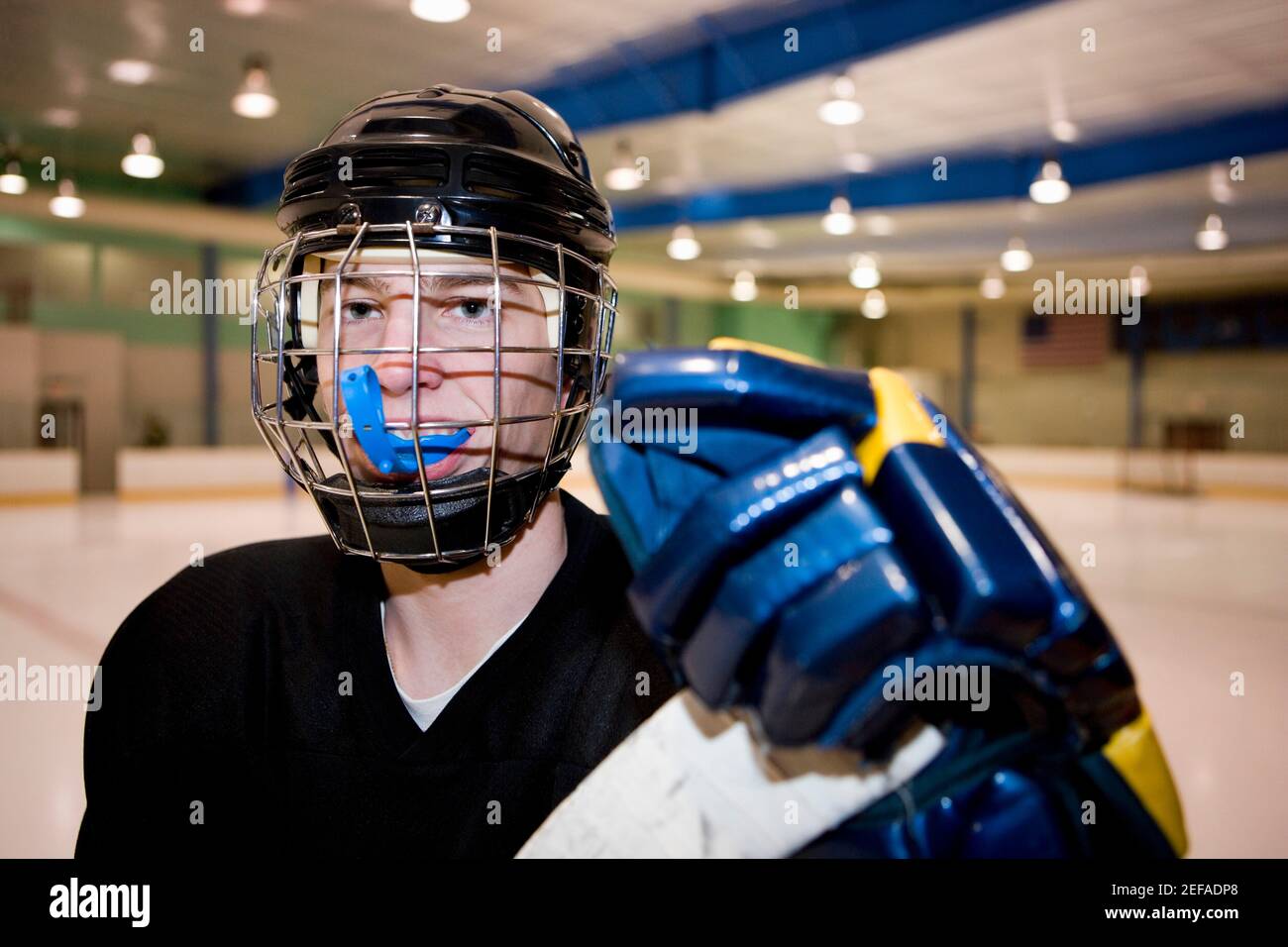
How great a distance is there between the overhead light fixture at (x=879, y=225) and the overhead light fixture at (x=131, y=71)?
8296mm

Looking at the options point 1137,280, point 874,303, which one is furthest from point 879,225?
point 874,303

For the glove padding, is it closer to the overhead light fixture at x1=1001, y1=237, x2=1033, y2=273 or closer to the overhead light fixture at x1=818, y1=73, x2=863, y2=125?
the overhead light fixture at x1=818, y1=73, x2=863, y2=125

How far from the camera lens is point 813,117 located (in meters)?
8.95

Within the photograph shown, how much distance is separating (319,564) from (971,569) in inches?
34.4

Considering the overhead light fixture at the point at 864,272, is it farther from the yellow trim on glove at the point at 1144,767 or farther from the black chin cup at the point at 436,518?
the yellow trim on glove at the point at 1144,767

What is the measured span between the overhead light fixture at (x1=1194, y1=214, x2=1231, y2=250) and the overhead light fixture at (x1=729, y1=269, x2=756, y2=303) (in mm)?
6959

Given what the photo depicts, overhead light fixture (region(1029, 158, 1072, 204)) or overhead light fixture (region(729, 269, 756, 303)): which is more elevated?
overhead light fixture (region(729, 269, 756, 303))

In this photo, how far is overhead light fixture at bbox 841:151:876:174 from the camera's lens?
10188 mm

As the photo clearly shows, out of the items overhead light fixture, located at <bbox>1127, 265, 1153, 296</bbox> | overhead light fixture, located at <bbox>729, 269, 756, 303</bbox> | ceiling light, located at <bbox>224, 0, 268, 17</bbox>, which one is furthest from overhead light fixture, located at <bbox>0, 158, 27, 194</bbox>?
overhead light fixture, located at <bbox>1127, 265, 1153, 296</bbox>

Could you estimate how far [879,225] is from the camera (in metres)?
13.1

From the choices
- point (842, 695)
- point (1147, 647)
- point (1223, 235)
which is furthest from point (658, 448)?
→ point (1223, 235)

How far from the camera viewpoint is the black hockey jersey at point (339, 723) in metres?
0.89
